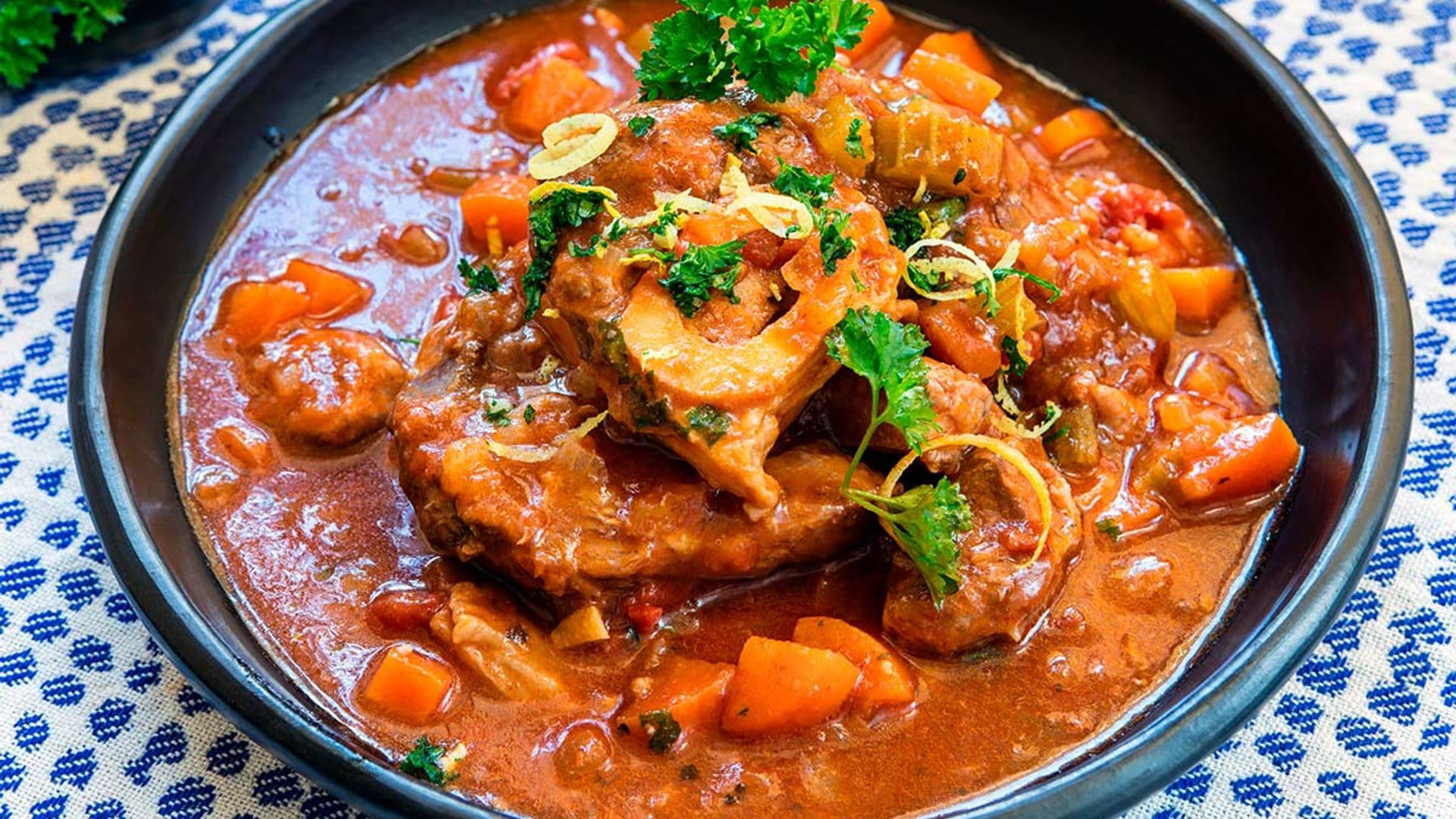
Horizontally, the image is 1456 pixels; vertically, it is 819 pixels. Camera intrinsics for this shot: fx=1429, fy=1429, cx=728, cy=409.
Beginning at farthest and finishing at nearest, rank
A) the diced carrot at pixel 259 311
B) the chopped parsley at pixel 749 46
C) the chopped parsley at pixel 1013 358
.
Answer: the diced carrot at pixel 259 311 → the chopped parsley at pixel 1013 358 → the chopped parsley at pixel 749 46

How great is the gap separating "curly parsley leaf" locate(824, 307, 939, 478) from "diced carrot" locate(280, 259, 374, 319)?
2122 millimetres

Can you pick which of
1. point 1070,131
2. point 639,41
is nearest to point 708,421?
point 1070,131

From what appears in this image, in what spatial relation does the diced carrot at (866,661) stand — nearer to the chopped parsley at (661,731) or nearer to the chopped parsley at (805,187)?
the chopped parsley at (661,731)

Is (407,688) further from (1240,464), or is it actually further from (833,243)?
(1240,464)

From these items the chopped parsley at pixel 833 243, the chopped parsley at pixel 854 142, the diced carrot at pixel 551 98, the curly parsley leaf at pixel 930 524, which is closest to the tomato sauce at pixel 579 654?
the diced carrot at pixel 551 98

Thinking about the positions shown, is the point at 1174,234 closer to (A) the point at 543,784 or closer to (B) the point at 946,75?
(B) the point at 946,75

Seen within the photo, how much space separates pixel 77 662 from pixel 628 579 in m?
1.97

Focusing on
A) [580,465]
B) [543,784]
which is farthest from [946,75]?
[543,784]

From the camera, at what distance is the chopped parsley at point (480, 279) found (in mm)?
5016

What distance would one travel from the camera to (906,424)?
4285mm

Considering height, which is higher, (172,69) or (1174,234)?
(172,69)

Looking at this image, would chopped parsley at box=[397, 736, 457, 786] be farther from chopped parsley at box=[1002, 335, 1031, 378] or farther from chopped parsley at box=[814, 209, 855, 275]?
chopped parsley at box=[1002, 335, 1031, 378]

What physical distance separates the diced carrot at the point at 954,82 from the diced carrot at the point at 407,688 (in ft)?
10.3

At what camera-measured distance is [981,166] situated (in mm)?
→ 4957
